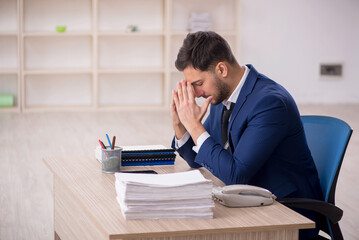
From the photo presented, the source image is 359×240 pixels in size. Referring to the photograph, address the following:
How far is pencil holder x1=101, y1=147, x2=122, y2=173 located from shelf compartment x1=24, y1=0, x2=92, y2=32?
589 cm

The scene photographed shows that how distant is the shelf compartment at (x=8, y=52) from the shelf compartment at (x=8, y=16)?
13cm

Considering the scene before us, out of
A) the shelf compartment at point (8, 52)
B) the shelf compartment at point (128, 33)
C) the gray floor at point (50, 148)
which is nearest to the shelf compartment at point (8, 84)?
A: the shelf compartment at point (8, 52)

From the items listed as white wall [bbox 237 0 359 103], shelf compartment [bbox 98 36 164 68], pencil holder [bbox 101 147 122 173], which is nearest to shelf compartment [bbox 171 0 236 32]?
white wall [bbox 237 0 359 103]

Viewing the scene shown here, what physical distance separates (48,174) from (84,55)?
11.9ft

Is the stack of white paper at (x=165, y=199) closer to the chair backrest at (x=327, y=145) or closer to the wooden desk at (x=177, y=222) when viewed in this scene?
the wooden desk at (x=177, y=222)

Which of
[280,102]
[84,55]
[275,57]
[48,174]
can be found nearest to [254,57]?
[275,57]

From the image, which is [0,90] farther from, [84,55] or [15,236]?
[15,236]

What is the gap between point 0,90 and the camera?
772 centimetres

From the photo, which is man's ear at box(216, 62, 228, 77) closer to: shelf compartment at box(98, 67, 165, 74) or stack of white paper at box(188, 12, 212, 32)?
shelf compartment at box(98, 67, 165, 74)

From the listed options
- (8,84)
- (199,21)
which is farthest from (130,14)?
(8,84)

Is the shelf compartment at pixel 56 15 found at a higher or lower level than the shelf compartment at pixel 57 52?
higher

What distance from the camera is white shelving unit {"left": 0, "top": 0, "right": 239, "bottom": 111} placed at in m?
7.60

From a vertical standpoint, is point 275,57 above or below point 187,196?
above

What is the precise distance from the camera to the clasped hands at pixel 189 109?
2.17 meters
